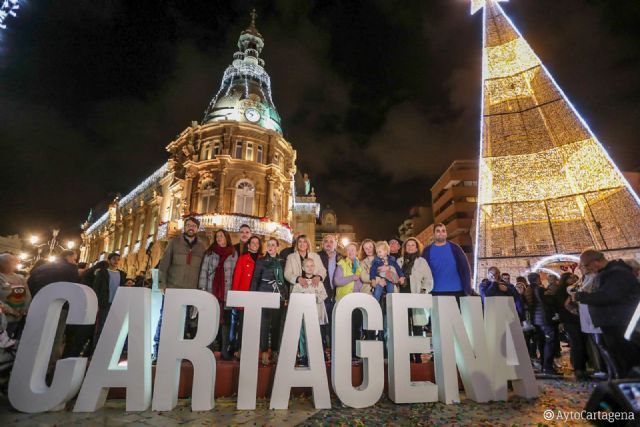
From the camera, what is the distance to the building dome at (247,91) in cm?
2739

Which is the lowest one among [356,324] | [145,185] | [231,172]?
[356,324]

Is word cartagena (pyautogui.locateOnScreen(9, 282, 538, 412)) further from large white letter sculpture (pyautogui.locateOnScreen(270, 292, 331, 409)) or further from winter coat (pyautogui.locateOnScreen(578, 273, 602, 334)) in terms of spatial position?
winter coat (pyautogui.locateOnScreen(578, 273, 602, 334))

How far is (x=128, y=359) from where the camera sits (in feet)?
11.3

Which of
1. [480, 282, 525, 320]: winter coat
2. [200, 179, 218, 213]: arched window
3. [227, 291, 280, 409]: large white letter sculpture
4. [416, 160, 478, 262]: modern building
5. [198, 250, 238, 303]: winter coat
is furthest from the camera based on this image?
[416, 160, 478, 262]: modern building

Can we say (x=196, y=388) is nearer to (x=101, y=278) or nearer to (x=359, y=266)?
(x=359, y=266)

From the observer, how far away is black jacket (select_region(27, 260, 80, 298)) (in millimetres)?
5734

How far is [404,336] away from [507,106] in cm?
1000

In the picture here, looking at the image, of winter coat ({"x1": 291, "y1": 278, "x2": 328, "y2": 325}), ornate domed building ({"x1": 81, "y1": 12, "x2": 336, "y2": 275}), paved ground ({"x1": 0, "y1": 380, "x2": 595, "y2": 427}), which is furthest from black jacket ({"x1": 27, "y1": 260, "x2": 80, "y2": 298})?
ornate domed building ({"x1": 81, "y1": 12, "x2": 336, "y2": 275})

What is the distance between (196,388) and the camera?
11.4 ft

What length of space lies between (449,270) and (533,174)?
732cm

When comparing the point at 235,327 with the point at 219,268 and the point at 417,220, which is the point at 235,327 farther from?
the point at 417,220

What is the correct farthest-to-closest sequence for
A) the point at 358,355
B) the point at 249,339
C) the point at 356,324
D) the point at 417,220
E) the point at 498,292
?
the point at 417,220 < the point at 498,292 < the point at 356,324 < the point at 358,355 < the point at 249,339

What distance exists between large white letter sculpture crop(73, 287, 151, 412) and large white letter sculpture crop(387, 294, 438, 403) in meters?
2.91

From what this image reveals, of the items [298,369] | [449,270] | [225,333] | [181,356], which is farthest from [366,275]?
[181,356]
